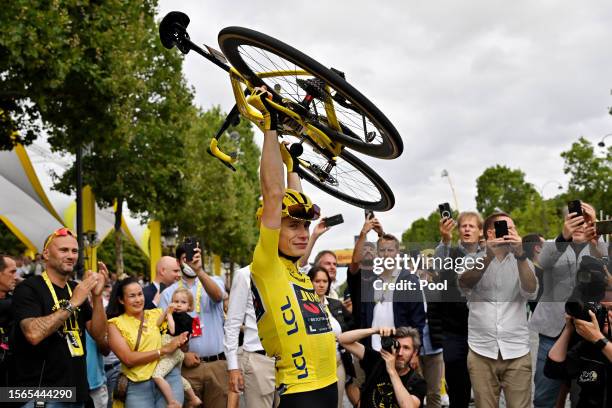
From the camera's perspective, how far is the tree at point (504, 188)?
321ft

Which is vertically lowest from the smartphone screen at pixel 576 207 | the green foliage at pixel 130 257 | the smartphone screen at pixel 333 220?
the smartphone screen at pixel 576 207

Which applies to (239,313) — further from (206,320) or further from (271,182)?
(271,182)

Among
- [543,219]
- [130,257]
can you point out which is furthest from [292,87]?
[130,257]

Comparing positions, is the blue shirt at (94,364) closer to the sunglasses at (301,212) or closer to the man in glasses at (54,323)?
the man in glasses at (54,323)

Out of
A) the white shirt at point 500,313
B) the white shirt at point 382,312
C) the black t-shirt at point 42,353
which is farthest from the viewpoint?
the white shirt at point 382,312

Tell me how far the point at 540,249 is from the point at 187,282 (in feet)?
12.3

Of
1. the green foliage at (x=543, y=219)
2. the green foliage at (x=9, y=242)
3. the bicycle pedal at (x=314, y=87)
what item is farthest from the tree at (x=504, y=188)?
the bicycle pedal at (x=314, y=87)

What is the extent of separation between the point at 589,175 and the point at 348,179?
150 feet

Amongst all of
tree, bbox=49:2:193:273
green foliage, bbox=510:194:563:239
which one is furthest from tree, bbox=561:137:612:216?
tree, bbox=49:2:193:273

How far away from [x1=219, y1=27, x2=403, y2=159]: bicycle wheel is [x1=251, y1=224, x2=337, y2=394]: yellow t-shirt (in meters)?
1.21

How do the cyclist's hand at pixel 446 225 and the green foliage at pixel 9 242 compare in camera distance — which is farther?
the green foliage at pixel 9 242

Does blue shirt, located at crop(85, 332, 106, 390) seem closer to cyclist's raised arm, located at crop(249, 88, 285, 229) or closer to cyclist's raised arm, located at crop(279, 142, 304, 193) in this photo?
cyclist's raised arm, located at crop(279, 142, 304, 193)

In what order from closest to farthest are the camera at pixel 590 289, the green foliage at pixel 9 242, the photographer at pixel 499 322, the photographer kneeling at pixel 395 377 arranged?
the camera at pixel 590 289
the photographer kneeling at pixel 395 377
the photographer at pixel 499 322
the green foliage at pixel 9 242

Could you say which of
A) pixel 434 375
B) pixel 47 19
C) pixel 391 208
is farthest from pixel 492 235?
pixel 47 19
